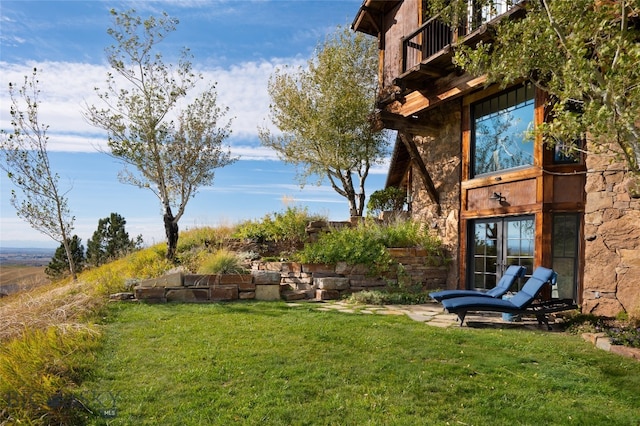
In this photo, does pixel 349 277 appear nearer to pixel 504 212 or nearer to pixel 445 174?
pixel 504 212

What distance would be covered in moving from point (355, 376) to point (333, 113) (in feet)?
35.9

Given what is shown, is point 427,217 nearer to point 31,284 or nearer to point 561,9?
point 561,9

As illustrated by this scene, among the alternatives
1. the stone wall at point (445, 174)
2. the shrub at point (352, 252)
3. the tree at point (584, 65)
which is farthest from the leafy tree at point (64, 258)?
the tree at point (584, 65)

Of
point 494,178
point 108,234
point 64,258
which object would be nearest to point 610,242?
point 494,178

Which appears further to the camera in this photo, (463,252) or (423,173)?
(423,173)

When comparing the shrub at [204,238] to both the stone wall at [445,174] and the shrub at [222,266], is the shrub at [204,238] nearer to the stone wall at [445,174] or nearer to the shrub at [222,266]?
the shrub at [222,266]

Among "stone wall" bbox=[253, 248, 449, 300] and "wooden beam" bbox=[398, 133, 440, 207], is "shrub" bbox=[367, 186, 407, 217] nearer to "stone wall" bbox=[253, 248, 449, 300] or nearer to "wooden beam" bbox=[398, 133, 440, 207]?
"wooden beam" bbox=[398, 133, 440, 207]

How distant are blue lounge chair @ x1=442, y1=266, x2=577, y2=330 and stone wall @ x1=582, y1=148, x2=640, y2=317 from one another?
1.56 feet

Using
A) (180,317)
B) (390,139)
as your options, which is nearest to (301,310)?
(180,317)

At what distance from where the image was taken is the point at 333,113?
13664 millimetres

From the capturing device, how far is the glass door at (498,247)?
7957 mm

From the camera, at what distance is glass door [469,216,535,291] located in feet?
26.1

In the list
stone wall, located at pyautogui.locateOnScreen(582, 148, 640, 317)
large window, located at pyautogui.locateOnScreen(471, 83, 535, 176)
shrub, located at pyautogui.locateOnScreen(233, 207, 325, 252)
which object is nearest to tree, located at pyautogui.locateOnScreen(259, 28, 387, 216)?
shrub, located at pyautogui.locateOnScreen(233, 207, 325, 252)

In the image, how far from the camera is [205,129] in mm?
11867
